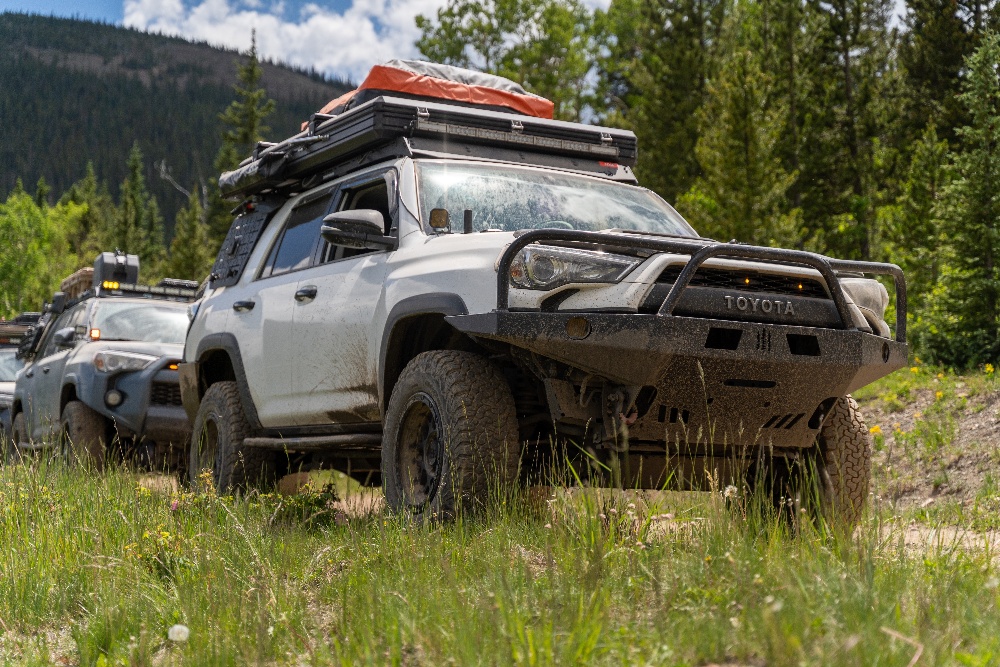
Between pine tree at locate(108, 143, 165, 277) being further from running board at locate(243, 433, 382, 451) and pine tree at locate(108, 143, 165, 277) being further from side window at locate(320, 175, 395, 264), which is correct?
side window at locate(320, 175, 395, 264)

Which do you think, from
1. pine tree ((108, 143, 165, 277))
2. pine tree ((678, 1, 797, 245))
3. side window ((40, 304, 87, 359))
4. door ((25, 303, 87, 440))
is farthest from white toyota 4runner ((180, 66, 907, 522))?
pine tree ((108, 143, 165, 277))

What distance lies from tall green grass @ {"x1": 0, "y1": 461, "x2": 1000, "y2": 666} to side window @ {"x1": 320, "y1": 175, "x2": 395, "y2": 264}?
170cm

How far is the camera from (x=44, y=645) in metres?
3.95

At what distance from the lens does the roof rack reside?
6398mm

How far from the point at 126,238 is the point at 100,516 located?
94.8 m

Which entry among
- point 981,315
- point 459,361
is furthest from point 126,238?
point 459,361

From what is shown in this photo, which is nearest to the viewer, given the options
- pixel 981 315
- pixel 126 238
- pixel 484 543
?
pixel 484 543

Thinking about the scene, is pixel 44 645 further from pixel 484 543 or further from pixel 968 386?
pixel 968 386

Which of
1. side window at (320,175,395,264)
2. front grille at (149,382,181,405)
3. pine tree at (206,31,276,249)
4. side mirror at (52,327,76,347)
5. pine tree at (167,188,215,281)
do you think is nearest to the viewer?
side window at (320,175,395,264)

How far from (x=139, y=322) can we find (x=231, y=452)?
4.58 meters

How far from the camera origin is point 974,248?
14.5 metres

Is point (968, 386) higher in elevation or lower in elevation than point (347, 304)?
lower

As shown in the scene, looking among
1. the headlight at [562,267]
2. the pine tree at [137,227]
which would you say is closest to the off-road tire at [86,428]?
the headlight at [562,267]

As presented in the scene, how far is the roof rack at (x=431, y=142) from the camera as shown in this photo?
252 inches
